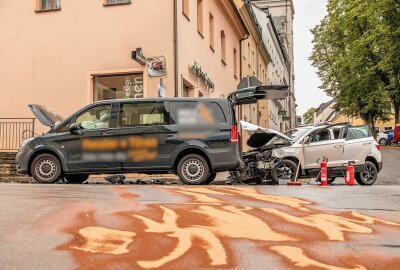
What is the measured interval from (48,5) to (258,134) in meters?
9.84

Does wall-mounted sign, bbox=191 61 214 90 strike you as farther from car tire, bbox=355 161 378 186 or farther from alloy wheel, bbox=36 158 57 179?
alloy wheel, bbox=36 158 57 179

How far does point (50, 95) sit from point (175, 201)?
435 inches

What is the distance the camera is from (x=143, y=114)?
38.1ft

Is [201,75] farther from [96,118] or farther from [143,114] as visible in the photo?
[96,118]

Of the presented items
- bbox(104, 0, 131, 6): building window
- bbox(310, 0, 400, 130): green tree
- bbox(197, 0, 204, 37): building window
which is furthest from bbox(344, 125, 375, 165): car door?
bbox(310, 0, 400, 130): green tree

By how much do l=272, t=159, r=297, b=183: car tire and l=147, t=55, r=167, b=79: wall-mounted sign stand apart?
14.4 ft

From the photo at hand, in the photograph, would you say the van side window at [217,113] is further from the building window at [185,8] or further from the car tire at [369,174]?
the building window at [185,8]

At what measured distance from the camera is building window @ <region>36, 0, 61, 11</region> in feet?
59.8

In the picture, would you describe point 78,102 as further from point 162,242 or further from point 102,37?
point 162,242

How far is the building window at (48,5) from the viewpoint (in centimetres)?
1822

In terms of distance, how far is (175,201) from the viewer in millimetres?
8133

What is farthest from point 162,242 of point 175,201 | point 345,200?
point 345,200

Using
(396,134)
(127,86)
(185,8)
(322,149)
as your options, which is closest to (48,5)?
(127,86)

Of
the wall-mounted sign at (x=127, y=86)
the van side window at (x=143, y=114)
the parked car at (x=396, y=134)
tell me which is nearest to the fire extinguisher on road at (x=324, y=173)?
the van side window at (x=143, y=114)
